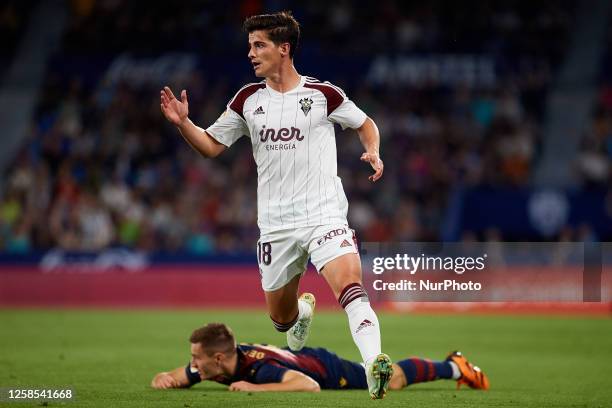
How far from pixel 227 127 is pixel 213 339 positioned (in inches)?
65.6

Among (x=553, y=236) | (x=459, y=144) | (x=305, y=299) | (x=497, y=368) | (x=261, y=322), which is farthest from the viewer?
(x=459, y=144)

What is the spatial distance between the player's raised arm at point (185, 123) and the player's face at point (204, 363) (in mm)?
1538

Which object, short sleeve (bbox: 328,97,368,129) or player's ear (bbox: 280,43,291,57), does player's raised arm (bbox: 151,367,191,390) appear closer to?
short sleeve (bbox: 328,97,368,129)

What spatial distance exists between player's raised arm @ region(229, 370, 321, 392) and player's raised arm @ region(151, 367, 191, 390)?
49 centimetres

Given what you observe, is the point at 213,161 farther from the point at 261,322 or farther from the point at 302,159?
the point at 302,159

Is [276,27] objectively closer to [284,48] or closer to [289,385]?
[284,48]

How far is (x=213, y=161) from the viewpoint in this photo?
78.5ft

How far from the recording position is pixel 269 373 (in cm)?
875

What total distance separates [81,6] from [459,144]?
412 inches

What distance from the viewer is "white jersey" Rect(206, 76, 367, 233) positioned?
809cm

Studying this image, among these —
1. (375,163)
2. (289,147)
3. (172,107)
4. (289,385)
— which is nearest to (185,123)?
(172,107)

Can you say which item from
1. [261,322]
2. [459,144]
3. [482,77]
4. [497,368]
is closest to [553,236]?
[459,144]

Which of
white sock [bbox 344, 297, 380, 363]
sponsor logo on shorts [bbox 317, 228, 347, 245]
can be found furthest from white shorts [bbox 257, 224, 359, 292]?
white sock [bbox 344, 297, 380, 363]

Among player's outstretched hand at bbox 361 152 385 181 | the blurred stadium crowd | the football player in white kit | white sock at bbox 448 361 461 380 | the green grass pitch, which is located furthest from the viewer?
the blurred stadium crowd
